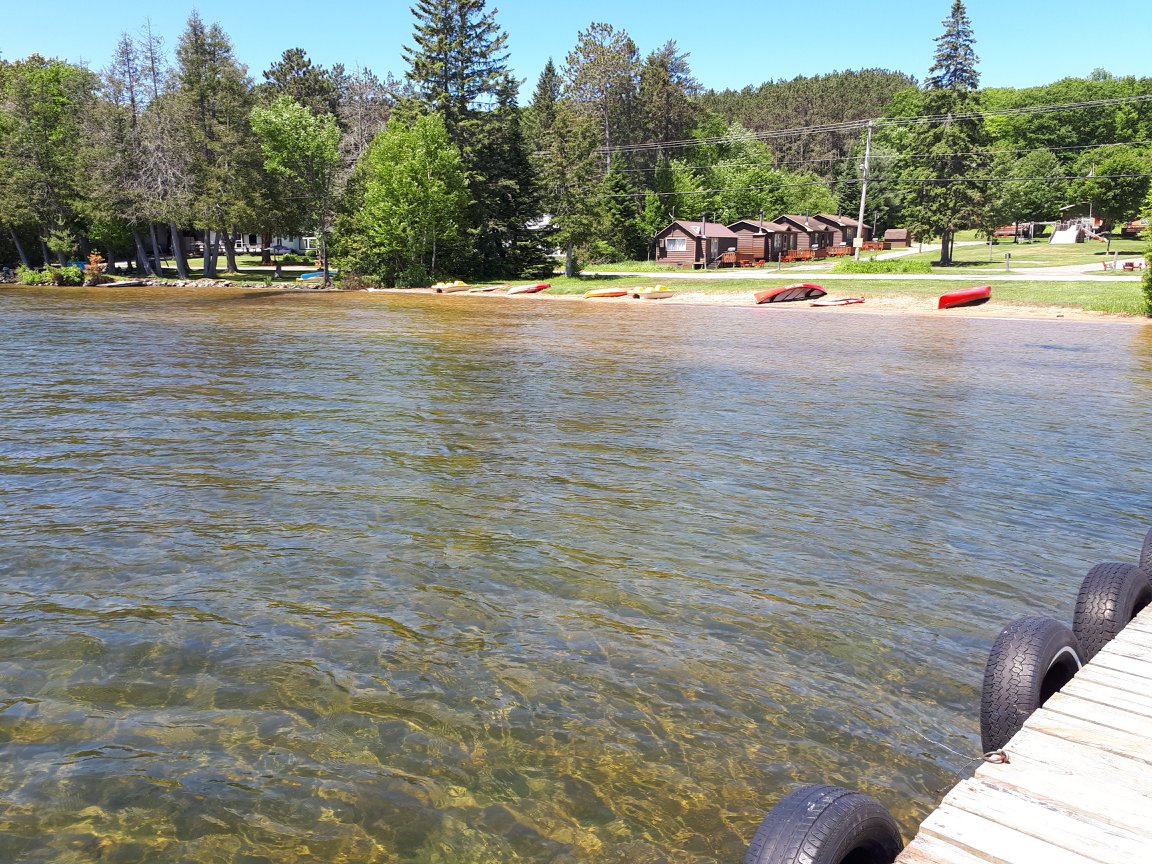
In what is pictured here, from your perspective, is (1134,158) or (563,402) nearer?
(563,402)

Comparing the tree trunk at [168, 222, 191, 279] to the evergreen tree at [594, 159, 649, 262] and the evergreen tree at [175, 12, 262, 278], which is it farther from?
the evergreen tree at [594, 159, 649, 262]

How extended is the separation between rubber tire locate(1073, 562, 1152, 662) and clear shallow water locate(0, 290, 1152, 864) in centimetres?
83

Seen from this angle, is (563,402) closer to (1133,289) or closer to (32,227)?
(1133,289)

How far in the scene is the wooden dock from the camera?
3.41 meters

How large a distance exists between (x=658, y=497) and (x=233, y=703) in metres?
6.37

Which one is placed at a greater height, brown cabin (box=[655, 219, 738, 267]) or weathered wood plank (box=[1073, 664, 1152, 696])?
brown cabin (box=[655, 219, 738, 267])

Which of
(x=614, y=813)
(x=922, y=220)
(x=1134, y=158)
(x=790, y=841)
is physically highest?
(x=1134, y=158)

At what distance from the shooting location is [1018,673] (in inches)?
198

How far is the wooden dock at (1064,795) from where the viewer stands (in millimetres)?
→ 3406

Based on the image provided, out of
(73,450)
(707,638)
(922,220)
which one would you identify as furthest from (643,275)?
(707,638)

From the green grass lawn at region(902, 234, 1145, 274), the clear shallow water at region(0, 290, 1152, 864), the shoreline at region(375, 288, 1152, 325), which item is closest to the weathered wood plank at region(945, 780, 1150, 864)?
the clear shallow water at region(0, 290, 1152, 864)

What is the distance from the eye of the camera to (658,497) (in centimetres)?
1094

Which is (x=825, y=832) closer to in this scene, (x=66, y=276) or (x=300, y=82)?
(x=66, y=276)

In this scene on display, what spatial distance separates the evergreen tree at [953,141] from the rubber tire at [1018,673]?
65.1 metres
